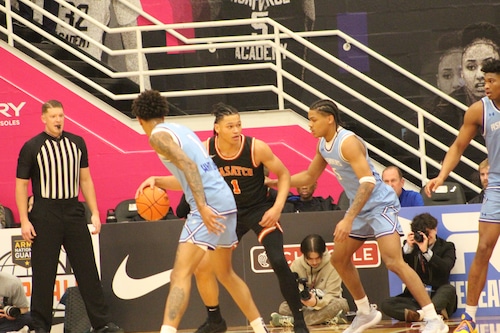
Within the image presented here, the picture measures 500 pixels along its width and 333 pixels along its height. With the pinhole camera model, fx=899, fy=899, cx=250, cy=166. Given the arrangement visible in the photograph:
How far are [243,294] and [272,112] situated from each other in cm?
412

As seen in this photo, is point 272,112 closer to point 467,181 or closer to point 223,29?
point 223,29

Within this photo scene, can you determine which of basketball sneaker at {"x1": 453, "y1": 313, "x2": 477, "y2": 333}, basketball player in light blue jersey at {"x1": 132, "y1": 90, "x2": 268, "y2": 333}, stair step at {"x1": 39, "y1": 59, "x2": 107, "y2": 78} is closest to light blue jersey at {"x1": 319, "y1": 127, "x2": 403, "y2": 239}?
basketball sneaker at {"x1": 453, "y1": 313, "x2": 477, "y2": 333}

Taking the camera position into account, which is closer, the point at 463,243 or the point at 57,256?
the point at 57,256

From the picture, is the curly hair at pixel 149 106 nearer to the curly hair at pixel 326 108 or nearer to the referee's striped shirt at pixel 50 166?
the curly hair at pixel 326 108

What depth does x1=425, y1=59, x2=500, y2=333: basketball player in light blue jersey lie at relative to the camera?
6.64m

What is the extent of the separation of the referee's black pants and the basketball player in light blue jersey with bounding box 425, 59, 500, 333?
132 inches

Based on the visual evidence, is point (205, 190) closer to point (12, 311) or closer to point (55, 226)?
point (55, 226)

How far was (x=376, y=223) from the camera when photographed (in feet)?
23.4

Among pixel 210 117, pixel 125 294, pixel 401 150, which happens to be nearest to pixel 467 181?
pixel 401 150

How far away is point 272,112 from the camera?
10.6 meters

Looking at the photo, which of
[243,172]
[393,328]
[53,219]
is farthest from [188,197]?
[393,328]

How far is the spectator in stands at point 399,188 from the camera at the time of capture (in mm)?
9414

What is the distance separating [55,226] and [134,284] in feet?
4.42

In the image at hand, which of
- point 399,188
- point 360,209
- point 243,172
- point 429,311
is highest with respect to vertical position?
point 243,172
